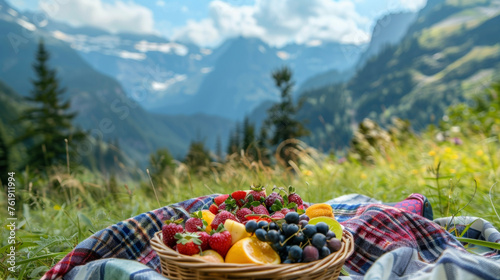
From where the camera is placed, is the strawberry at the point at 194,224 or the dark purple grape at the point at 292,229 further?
the strawberry at the point at 194,224

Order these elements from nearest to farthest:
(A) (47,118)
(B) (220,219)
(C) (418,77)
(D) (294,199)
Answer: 1. (B) (220,219)
2. (D) (294,199)
3. (A) (47,118)
4. (C) (418,77)

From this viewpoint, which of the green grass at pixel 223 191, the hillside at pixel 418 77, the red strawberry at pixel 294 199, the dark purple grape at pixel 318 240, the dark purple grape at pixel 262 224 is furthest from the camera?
the hillside at pixel 418 77

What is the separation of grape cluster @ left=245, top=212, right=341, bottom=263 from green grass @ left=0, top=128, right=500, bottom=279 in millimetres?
990

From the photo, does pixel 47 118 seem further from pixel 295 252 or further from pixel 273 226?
pixel 295 252

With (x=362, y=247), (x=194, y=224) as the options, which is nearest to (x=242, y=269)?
(x=194, y=224)

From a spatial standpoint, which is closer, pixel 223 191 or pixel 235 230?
pixel 235 230

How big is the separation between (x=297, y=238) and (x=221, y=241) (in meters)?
0.30

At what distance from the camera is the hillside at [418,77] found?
108 metres

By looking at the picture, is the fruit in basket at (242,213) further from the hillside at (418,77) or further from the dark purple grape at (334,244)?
the hillside at (418,77)

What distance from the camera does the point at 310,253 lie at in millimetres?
1346

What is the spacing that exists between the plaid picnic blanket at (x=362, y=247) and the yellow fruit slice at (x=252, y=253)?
323 millimetres

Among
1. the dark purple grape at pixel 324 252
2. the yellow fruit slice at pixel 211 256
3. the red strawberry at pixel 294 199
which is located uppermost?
the red strawberry at pixel 294 199

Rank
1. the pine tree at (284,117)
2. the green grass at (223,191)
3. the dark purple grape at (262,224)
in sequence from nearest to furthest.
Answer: the dark purple grape at (262,224) → the green grass at (223,191) → the pine tree at (284,117)

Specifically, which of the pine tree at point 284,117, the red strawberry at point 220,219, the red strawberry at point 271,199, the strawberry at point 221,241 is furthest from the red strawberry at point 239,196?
the pine tree at point 284,117
